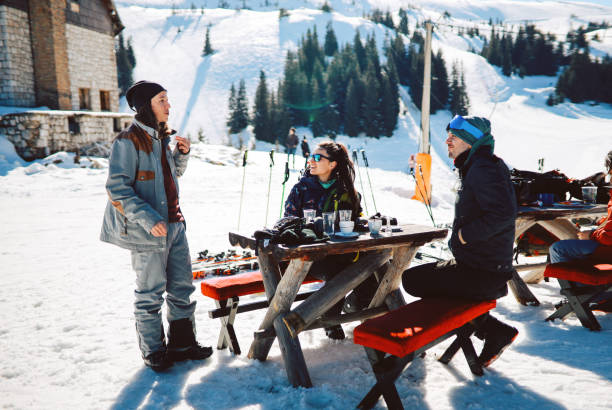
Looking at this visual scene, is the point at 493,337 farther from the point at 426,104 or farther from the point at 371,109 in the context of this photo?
the point at 371,109

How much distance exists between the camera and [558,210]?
4516 mm

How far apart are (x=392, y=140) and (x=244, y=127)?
1638 centimetres

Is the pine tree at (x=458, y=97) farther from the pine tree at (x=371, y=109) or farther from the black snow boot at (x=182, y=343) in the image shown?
the black snow boot at (x=182, y=343)

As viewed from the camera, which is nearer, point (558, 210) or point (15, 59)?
point (558, 210)

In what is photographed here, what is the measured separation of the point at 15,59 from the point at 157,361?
1942 centimetres

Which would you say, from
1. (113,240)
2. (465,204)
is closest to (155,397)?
(113,240)

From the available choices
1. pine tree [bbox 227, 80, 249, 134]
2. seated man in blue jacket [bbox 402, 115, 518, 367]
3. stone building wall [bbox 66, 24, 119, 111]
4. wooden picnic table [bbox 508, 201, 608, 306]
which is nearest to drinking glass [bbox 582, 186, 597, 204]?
wooden picnic table [bbox 508, 201, 608, 306]

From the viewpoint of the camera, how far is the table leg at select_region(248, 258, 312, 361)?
3045 mm

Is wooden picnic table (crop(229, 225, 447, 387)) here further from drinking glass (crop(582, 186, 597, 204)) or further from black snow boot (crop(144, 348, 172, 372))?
drinking glass (crop(582, 186, 597, 204))

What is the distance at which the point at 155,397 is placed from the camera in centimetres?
289

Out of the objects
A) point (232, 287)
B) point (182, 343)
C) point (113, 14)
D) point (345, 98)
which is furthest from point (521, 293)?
point (345, 98)

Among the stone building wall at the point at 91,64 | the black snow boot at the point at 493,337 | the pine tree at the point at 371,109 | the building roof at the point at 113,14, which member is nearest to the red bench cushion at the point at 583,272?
the black snow boot at the point at 493,337

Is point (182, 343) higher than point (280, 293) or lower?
lower

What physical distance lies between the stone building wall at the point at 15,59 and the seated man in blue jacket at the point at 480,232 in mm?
19946
